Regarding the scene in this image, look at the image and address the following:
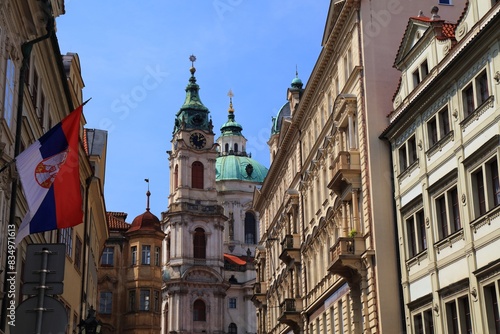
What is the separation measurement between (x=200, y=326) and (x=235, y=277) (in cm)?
1579

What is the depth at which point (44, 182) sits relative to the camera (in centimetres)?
1633

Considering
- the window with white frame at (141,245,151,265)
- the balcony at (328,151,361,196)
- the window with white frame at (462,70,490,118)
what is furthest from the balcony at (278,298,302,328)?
the window with white frame at (462,70,490,118)

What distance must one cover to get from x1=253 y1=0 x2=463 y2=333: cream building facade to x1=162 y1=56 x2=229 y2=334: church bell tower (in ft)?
197

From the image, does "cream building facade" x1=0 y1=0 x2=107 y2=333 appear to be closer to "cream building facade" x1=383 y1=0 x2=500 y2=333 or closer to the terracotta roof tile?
"cream building facade" x1=383 y1=0 x2=500 y2=333

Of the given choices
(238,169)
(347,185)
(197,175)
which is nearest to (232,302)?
(197,175)

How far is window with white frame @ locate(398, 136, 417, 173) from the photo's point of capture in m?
31.3

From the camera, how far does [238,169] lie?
142m

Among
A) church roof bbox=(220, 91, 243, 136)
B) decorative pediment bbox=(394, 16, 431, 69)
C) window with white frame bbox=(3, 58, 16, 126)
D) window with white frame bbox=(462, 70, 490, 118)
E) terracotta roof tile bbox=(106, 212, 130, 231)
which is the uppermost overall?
church roof bbox=(220, 91, 243, 136)

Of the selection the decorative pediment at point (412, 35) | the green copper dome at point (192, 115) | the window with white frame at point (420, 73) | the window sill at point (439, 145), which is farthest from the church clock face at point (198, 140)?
the window sill at point (439, 145)

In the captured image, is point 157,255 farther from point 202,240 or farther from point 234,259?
point 234,259

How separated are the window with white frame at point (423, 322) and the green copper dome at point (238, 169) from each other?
109 m

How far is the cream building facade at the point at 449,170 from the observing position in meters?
24.4

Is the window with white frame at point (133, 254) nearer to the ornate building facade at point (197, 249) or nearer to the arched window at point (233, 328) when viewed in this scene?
the ornate building facade at point (197, 249)

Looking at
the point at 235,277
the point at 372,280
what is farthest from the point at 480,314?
the point at 235,277
